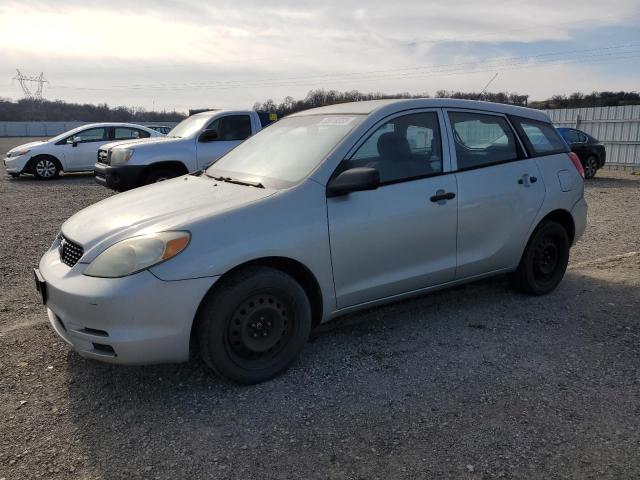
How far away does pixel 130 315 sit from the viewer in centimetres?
295

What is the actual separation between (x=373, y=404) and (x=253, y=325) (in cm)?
85

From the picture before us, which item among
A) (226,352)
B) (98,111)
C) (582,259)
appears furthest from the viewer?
(98,111)

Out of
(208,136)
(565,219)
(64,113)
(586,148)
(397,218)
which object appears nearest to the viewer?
(397,218)

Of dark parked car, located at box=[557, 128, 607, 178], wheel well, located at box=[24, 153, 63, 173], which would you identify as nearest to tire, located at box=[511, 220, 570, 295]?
dark parked car, located at box=[557, 128, 607, 178]

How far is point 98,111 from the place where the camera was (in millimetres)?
90625

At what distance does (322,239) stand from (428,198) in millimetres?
966

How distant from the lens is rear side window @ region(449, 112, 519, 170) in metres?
4.29

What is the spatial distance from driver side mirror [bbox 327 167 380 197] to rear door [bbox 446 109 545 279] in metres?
0.98

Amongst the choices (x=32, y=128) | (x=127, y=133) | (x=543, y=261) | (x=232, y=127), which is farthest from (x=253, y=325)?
(x=32, y=128)

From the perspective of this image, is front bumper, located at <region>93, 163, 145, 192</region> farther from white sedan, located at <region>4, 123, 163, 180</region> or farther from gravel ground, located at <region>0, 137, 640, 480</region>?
white sedan, located at <region>4, 123, 163, 180</region>

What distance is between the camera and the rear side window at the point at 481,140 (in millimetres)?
4289

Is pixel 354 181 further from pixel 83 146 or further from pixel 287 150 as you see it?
pixel 83 146

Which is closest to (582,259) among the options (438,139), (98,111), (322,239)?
(438,139)

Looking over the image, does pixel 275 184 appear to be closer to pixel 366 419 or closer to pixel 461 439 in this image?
pixel 366 419
